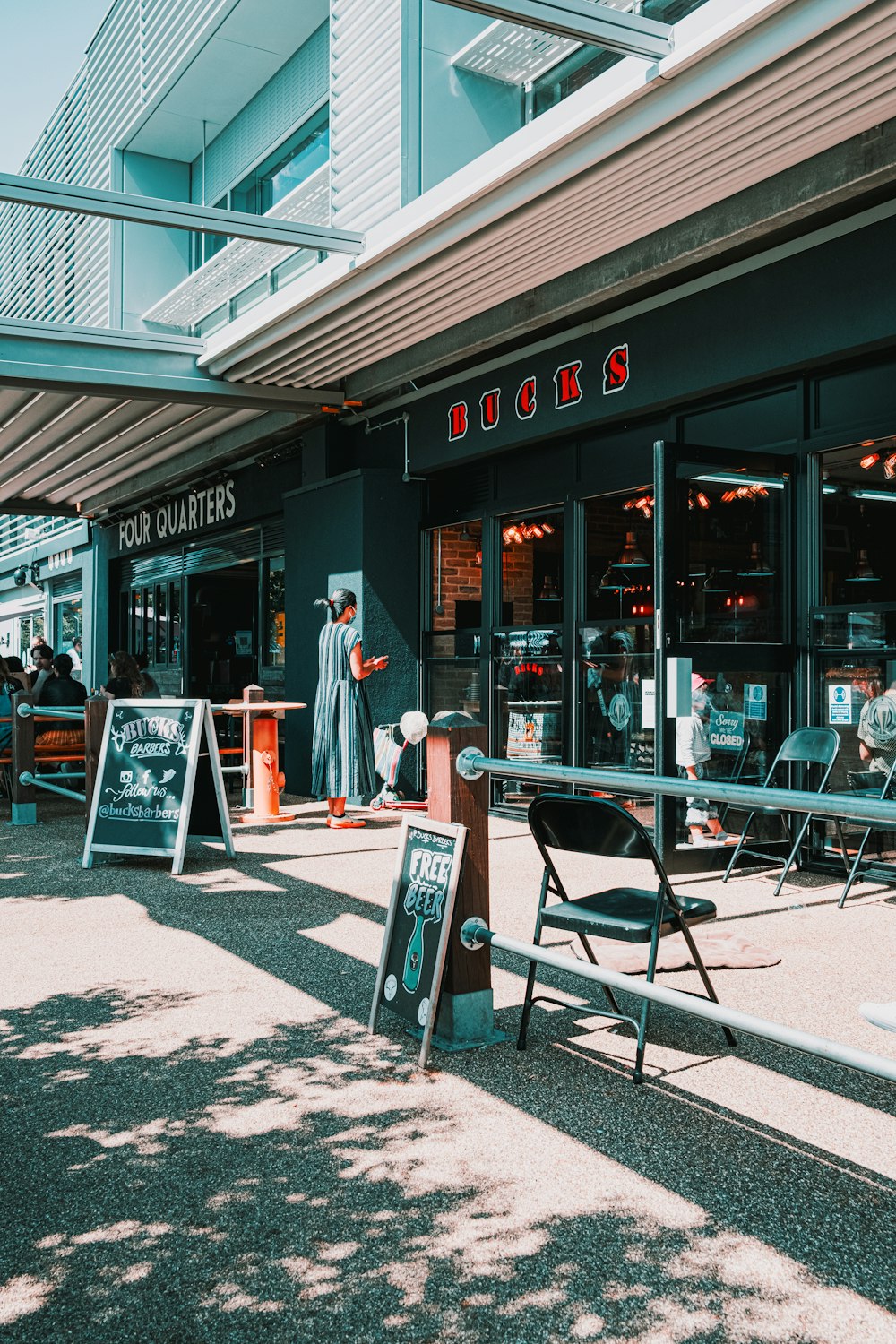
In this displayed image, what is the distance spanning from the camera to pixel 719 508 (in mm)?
6895

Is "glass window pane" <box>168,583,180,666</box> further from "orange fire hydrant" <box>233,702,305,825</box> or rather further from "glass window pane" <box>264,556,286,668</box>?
"orange fire hydrant" <box>233,702,305,825</box>

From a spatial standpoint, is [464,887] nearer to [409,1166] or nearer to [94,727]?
[409,1166]

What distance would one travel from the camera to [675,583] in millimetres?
6699

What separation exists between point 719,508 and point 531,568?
9.13 feet

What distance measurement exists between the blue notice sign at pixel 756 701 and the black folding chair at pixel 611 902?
340cm

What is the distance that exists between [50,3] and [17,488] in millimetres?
9615

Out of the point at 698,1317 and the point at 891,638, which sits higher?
the point at 891,638

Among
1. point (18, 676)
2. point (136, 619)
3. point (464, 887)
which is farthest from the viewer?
point (136, 619)

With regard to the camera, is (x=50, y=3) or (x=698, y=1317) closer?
(x=698, y=1317)

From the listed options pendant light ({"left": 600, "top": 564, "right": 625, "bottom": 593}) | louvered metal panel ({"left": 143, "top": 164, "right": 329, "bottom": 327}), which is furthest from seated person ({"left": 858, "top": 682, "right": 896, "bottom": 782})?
louvered metal panel ({"left": 143, "top": 164, "right": 329, "bottom": 327})

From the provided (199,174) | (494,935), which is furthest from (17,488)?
(494,935)

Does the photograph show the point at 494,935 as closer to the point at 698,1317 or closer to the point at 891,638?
the point at 698,1317

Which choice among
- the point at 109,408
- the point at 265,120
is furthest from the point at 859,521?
the point at 265,120

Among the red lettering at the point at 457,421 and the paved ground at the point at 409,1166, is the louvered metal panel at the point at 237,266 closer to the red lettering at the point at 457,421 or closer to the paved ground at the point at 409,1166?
the red lettering at the point at 457,421
